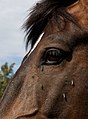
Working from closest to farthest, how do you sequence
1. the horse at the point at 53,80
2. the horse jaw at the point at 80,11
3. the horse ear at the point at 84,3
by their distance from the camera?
the horse at the point at 53,80 < the horse jaw at the point at 80,11 < the horse ear at the point at 84,3

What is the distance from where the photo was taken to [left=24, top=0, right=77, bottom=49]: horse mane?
14.5 feet

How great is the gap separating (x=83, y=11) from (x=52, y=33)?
446 millimetres

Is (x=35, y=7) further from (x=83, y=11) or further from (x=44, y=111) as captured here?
(x=44, y=111)

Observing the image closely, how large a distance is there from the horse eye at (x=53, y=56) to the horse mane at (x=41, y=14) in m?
0.47

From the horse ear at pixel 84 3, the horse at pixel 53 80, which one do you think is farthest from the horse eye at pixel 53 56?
the horse ear at pixel 84 3

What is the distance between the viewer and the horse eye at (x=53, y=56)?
3994 millimetres

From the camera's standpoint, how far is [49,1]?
4.52 m

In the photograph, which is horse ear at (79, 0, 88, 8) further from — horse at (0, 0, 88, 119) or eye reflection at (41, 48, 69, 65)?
eye reflection at (41, 48, 69, 65)

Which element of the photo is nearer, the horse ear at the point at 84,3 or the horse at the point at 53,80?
the horse at the point at 53,80

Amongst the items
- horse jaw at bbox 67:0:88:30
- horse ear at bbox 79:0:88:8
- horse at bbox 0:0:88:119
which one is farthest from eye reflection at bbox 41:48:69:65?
horse ear at bbox 79:0:88:8

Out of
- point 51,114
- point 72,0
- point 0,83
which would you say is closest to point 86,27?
point 72,0

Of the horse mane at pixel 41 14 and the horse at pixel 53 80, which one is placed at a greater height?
the horse mane at pixel 41 14

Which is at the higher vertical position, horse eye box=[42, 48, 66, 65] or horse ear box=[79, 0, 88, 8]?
horse ear box=[79, 0, 88, 8]

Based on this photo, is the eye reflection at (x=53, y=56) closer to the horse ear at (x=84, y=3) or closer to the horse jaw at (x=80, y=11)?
the horse jaw at (x=80, y=11)
